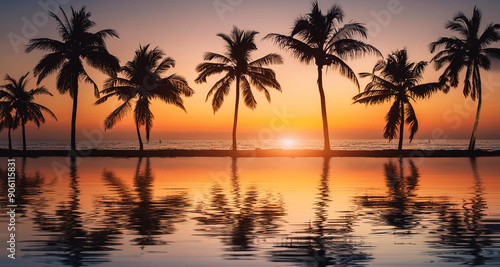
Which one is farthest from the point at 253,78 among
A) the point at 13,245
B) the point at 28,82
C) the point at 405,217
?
the point at 13,245

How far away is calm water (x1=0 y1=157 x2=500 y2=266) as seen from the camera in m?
7.33

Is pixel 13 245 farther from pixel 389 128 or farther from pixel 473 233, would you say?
pixel 389 128

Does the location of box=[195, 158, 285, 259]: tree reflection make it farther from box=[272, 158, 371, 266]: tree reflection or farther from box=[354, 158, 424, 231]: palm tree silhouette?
box=[354, 158, 424, 231]: palm tree silhouette

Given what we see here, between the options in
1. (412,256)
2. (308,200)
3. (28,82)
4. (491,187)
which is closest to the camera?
(412,256)

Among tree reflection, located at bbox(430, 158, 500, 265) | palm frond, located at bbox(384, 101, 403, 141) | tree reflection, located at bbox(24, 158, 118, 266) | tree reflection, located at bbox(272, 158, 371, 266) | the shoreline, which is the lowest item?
tree reflection, located at bbox(24, 158, 118, 266)

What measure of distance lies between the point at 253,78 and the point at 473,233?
111 ft

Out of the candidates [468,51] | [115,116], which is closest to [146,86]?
[115,116]

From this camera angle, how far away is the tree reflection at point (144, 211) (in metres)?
9.23

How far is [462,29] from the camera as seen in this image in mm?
41562

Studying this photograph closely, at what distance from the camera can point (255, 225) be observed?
9953 millimetres

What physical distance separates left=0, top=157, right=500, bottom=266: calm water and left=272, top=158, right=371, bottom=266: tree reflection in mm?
16

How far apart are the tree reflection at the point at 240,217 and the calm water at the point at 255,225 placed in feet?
0.07

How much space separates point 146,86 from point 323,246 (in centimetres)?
3778

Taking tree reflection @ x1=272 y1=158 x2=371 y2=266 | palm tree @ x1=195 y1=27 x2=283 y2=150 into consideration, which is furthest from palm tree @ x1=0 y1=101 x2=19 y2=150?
tree reflection @ x1=272 y1=158 x2=371 y2=266
